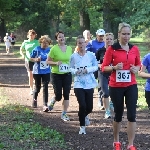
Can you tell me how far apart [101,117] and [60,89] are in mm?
1197

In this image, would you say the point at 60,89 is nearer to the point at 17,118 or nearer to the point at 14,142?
the point at 17,118

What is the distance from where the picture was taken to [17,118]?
10.5 m

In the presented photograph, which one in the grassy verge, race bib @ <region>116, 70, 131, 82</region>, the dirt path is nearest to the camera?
race bib @ <region>116, 70, 131, 82</region>

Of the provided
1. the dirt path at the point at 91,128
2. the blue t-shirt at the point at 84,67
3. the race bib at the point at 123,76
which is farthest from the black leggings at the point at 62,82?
the race bib at the point at 123,76

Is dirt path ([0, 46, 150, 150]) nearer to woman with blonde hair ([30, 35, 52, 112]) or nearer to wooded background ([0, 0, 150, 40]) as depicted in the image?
woman with blonde hair ([30, 35, 52, 112])

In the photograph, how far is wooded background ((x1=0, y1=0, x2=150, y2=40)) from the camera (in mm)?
30109

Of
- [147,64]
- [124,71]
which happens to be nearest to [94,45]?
[147,64]

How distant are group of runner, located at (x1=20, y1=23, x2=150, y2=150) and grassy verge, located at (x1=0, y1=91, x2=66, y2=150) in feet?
2.78

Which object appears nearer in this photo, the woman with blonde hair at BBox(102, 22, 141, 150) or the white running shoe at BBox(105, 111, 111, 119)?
the woman with blonde hair at BBox(102, 22, 141, 150)

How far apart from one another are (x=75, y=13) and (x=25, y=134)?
53608 mm

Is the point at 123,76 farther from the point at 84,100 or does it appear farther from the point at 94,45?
the point at 94,45

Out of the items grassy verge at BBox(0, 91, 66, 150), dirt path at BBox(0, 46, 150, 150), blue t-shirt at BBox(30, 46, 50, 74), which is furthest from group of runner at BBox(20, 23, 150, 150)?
grassy verge at BBox(0, 91, 66, 150)

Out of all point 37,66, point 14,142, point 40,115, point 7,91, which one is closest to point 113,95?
point 14,142

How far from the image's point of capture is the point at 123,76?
7.44m
